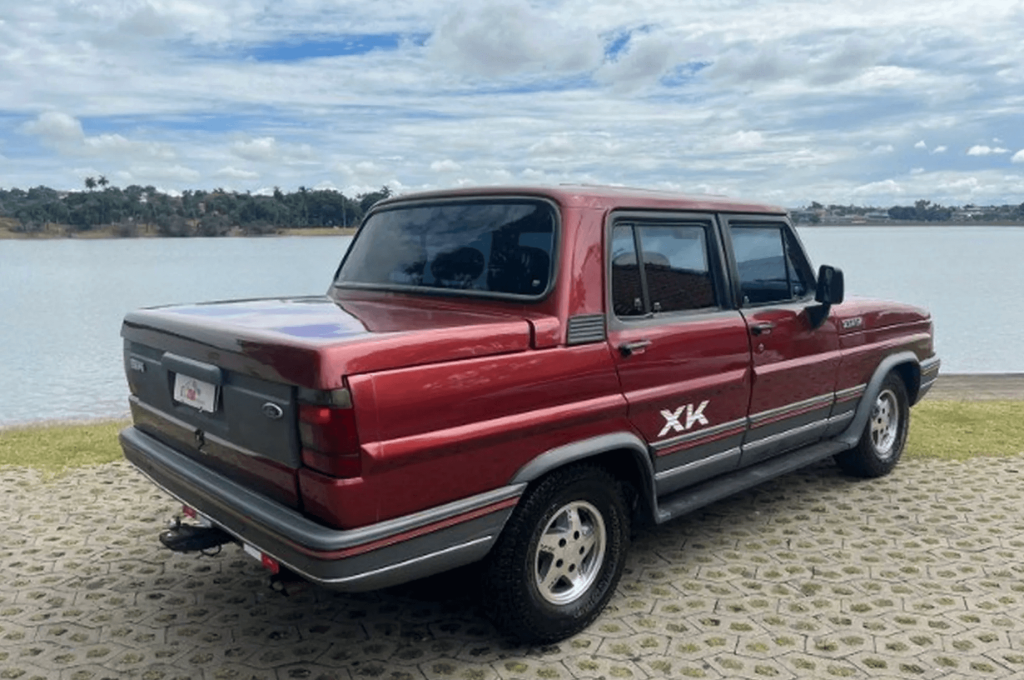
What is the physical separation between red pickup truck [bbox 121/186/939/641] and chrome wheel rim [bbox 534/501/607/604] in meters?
0.01

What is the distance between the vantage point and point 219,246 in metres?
65.1

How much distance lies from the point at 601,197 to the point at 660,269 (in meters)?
0.54

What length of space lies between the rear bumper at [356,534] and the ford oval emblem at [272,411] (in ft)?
1.18

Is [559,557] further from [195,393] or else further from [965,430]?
[965,430]

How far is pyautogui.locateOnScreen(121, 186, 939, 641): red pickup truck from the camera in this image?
288 centimetres

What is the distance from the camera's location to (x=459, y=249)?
403 centimetres

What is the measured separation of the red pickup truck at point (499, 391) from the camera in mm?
2875

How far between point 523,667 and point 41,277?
40.0 metres

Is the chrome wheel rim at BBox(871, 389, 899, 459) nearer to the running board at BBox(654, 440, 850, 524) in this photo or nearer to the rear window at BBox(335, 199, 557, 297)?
the running board at BBox(654, 440, 850, 524)

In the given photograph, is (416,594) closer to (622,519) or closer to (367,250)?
(622,519)

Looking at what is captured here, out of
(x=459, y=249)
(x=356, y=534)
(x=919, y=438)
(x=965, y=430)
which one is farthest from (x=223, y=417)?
(x=965, y=430)

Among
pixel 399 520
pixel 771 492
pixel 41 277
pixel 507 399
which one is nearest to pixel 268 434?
pixel 399 520

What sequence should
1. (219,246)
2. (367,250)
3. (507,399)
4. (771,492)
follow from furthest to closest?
(219,246), (771,492), (367,250), (507,399)

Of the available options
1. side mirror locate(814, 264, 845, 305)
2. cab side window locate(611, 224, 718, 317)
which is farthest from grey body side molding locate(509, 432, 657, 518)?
side mirror locate(814, 264, 845, 305)
